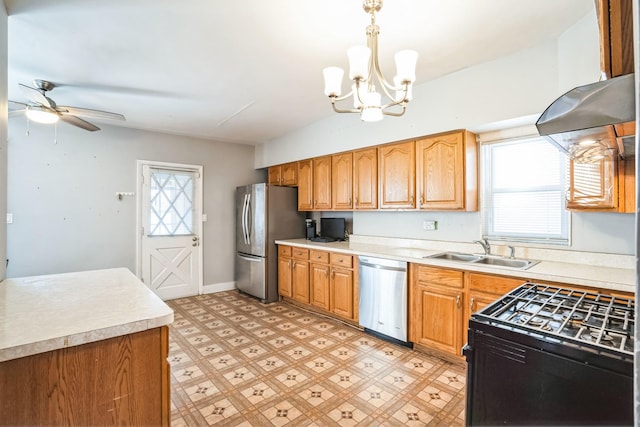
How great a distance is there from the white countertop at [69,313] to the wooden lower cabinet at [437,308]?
2.17 metres

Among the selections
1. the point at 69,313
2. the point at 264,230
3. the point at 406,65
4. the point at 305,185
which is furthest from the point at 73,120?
the point at 406,65

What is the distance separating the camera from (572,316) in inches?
47.1

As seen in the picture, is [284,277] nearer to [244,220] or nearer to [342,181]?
[244,220]

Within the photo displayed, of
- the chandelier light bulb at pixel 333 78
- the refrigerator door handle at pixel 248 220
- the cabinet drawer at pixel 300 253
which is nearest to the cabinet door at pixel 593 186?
the chandelier light bulb at pixel 333 78

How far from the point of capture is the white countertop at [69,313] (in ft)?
3.34

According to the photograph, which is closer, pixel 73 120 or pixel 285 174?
pixel 73 120

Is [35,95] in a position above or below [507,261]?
above

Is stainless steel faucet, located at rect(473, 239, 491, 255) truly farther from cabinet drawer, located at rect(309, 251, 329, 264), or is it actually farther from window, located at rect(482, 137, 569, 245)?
cabinet drawer, located at rect(309, 251, 329, 264)

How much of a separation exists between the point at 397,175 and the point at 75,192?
13.5ft

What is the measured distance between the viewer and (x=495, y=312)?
1.27 m

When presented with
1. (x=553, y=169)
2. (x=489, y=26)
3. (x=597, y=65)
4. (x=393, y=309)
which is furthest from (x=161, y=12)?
(x=553, y=169)

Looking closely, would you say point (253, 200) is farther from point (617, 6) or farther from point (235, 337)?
point (617, 6)

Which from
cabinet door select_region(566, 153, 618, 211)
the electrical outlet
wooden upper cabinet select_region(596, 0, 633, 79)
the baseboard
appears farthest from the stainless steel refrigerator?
wooden upper cabinet select_region(596, 0, 633, 79)

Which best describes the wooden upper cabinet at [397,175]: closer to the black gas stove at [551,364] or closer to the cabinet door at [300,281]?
the cabinet door at [300,281]
